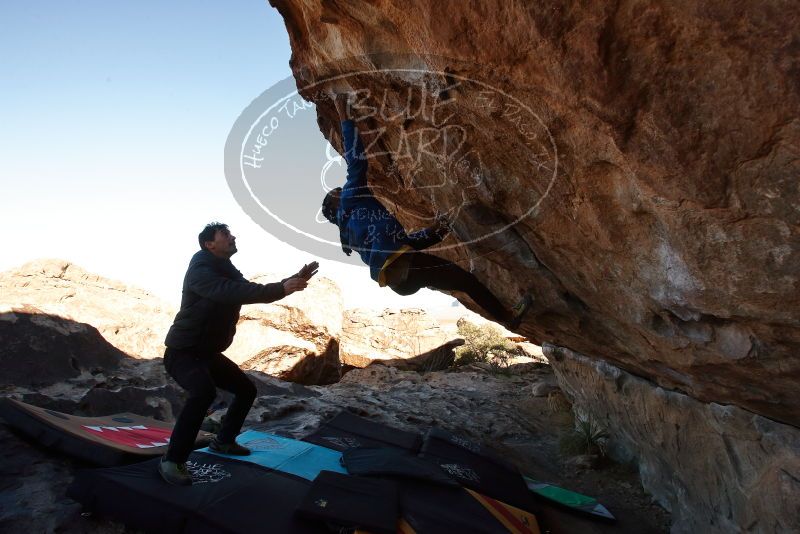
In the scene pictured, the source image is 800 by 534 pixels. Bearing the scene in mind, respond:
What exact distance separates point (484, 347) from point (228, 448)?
12960 mm

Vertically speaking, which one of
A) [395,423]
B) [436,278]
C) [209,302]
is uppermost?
[436,278]

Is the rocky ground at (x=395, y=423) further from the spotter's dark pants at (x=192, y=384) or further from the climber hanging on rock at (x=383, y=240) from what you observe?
the climber hanging on rock at (x=383, y=240)

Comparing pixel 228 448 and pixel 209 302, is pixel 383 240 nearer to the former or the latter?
pixel 209 302

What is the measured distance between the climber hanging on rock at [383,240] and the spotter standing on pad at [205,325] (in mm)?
953

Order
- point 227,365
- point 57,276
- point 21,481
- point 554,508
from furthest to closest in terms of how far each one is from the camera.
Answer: point 57,276, point 554,508, point 227,365, point 21,481

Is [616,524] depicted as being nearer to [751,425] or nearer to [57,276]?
[751,425]

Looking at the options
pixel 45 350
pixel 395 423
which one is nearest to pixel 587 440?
pixel 395 423

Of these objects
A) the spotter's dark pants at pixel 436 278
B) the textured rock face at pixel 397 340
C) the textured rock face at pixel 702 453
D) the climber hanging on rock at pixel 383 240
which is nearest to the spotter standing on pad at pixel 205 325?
the climber hanging on rock at pixel 383 240

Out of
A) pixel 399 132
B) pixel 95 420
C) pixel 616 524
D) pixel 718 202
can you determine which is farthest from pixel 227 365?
pixel 616 524

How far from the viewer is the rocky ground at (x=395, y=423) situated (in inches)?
151

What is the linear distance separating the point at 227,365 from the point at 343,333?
11882mm

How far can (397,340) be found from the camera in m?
16.0

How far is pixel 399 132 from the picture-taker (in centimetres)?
505

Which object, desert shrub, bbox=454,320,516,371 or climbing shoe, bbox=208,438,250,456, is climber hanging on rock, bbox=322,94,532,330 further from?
desert shrub, bbox=454,320,516,371
